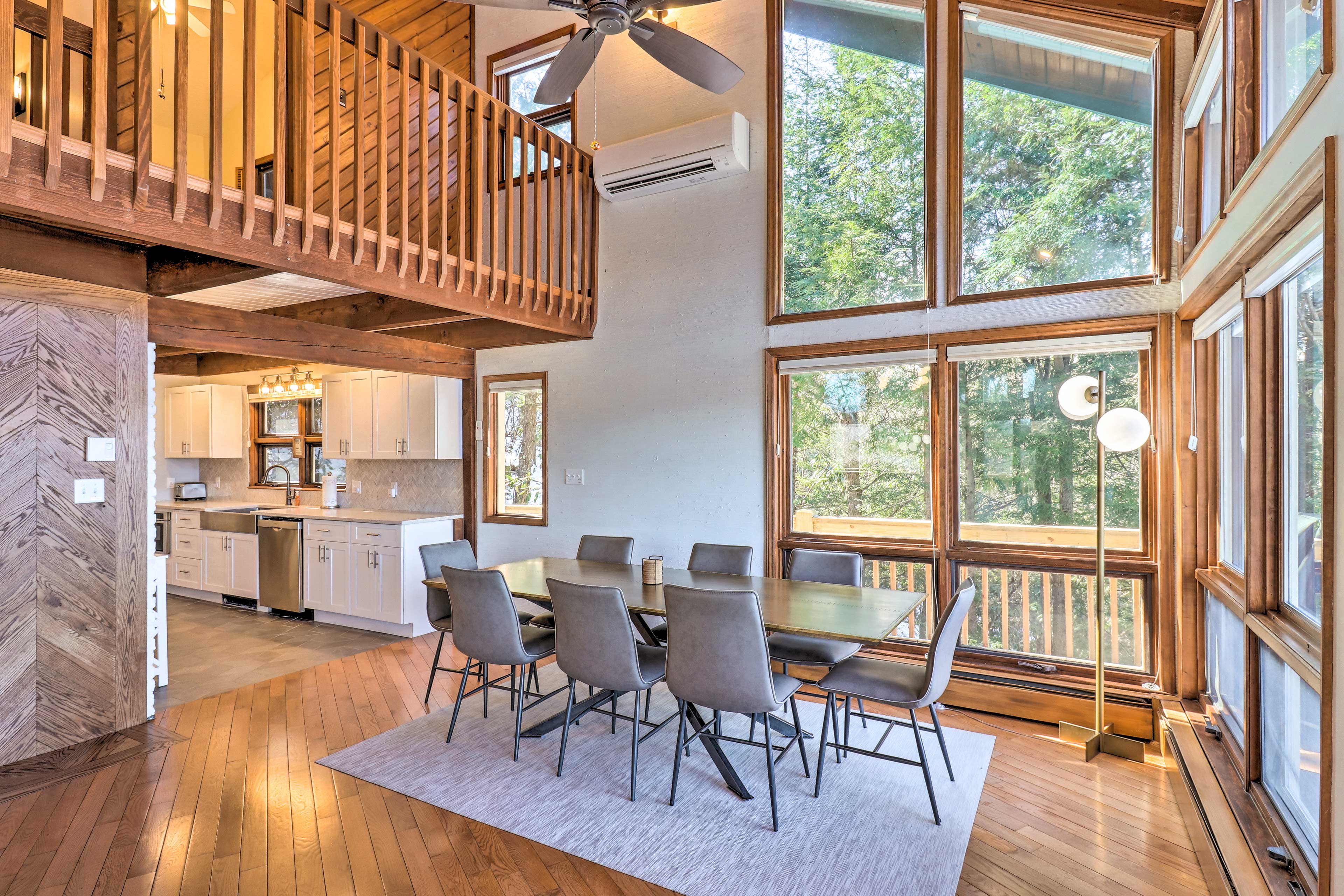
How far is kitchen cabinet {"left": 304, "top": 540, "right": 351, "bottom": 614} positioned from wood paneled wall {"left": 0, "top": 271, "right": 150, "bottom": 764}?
207cm

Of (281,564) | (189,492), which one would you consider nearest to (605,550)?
(281,564)

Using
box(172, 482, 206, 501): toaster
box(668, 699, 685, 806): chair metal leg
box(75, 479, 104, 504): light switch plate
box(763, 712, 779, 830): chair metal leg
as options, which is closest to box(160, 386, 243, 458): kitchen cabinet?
box(172, 482, 206, 501): toaster

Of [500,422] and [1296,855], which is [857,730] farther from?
[500,422]

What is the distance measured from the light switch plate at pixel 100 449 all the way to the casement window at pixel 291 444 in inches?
131

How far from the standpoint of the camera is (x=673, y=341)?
5074 millimetres

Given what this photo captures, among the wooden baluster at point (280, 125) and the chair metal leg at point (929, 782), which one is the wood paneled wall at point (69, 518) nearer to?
the wooden baluster at point (280, 125)

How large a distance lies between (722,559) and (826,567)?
2.06ft

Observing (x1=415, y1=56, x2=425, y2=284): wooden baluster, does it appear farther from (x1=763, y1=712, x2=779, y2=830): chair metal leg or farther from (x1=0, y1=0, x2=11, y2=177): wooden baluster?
(x1=763, y1=712, x2=779, y2=830): chair metal leg

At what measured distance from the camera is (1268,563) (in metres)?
2.43

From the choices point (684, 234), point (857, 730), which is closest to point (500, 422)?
point (684, 234)

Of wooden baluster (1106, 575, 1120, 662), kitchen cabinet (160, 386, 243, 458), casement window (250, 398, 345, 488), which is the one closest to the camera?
wooden baluster (1106, 575, 1120, 662)

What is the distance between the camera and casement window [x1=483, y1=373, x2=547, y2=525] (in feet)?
19.1

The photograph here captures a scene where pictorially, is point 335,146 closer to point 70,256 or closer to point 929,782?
point 70,256

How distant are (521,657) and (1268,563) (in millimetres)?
2977
